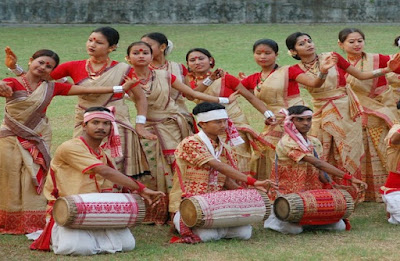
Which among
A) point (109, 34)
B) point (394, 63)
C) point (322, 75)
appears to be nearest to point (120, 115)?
point (109, 34)

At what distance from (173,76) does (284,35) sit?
→ 10.8 meters

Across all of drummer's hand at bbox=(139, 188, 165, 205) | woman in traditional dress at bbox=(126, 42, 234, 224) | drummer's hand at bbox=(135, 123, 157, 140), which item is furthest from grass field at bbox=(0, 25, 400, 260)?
drummer's hand at bbox=(135, 123, 157, 140)

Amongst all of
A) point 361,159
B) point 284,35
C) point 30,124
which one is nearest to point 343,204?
point 361,159

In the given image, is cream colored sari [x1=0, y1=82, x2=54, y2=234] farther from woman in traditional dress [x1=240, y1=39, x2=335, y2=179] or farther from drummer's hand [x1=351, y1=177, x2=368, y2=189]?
drummer's hand [x1=351, y1=177, x2=368, y2=189]

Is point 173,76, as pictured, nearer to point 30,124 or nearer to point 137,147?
point 137,147

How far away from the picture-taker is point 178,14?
64.9 ft

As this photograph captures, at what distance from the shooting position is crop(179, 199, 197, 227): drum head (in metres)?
6.37

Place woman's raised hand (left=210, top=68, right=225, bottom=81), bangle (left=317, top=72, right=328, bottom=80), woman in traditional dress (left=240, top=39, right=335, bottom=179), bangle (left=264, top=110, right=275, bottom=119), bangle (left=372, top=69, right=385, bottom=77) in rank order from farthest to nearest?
bangle (left=372, top=69, right=385, bottom=77), woman in traditional dress (left=240, top=39, right=335, bottom=179), woman's raised hand (left=210, top=68, right=225, bottom=81), bangle (left=264, top=110, right=275, bottom=119), bangle (left=317, top=72, right=328, bottom=80)

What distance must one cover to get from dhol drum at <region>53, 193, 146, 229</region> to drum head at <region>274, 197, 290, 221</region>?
104 centimetres

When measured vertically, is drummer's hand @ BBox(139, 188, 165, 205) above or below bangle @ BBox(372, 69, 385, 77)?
below

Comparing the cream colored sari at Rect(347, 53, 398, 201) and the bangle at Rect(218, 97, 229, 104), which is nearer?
the bangle at Rect(218, 97, 229, 104)

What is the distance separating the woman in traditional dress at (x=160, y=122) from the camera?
7379 mm

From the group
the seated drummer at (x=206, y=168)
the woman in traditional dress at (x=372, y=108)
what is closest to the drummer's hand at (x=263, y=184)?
the seated drummer at (x=206, y=168)

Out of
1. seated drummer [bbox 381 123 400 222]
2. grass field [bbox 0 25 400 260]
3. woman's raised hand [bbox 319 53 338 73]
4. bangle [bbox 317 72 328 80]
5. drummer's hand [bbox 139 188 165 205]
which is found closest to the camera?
grass field [bbox 0 25 400 260]
